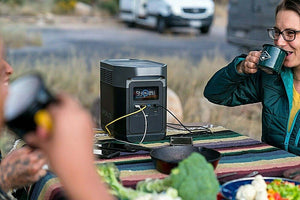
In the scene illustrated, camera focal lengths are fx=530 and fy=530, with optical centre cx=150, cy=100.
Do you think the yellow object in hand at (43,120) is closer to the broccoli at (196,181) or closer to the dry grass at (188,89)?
the broccoli at (196,181)

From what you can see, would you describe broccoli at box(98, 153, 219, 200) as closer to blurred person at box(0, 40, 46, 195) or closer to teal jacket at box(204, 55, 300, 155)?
blurred person at box(0, 40, 46, 195)

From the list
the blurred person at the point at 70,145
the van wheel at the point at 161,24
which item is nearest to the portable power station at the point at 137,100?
the blurred person at the point at 70,145

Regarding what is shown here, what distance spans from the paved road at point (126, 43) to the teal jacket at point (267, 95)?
867 centimetres

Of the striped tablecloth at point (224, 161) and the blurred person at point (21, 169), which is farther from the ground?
the blurred person at point (21, 169)

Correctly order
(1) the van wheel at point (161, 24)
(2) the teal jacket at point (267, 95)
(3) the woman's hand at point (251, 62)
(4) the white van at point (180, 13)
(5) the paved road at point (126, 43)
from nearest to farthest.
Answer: (3) the woman's hand at point (251, 62), (2) the teal jacket at point (267, 95), (5) the paved road at point (126, 43), (4) the white van at point (180, 13), (1) the van wheel at point (161, 24)

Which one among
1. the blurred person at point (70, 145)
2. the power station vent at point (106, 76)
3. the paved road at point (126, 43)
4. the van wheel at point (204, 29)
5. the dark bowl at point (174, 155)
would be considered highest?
the blurred person at point (70, 145)

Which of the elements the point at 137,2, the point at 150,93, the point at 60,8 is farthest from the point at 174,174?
the point at 60,8

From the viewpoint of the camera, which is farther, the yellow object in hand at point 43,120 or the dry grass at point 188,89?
the dry grass at point 188,89

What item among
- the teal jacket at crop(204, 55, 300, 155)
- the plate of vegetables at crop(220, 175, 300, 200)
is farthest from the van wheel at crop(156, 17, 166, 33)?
the plate of vegetables at crop(220, 175, 300, 200)

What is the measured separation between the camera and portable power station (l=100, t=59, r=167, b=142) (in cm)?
266

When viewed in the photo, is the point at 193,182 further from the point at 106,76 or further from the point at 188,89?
the point at 188,89

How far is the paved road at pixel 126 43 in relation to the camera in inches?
489

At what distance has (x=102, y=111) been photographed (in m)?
2.98

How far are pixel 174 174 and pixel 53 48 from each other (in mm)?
12315
